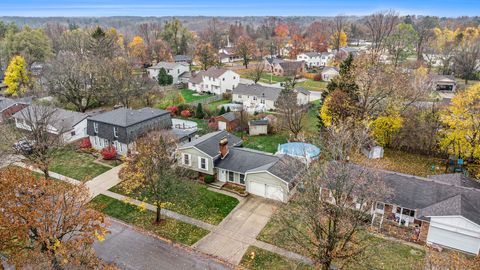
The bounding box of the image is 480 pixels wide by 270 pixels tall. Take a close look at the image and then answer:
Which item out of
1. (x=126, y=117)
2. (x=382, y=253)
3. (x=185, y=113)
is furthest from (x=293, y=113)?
(x=382, y=253)

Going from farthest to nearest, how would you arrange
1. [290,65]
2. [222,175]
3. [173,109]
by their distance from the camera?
[290,65]
[173,109]
[222,175]

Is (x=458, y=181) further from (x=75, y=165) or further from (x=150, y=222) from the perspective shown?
(x=75, y=165)

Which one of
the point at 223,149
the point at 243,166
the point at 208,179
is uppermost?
the point at 223,149

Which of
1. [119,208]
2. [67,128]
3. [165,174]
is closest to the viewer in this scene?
[165,174]

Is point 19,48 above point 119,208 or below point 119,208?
above

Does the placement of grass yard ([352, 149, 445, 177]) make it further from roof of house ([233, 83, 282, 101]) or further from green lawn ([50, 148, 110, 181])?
green lawn ([50, 148, 110, 181])

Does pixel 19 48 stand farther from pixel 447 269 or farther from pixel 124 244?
pixel 447 269

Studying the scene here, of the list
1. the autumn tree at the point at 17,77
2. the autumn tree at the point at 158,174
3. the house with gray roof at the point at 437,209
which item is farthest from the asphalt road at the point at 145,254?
the autumn tree at the point at 17,77

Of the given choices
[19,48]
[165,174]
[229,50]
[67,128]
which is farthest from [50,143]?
[229,50]
